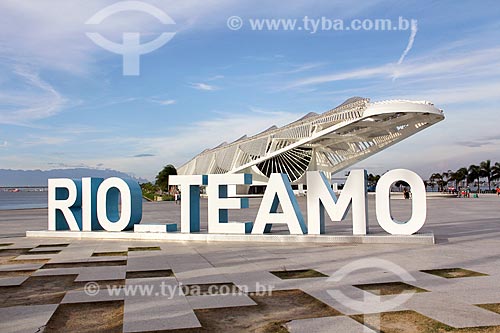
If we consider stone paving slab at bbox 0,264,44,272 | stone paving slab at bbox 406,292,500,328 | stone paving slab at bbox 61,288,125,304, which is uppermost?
stone paving slab at bbox 0,264,44,272

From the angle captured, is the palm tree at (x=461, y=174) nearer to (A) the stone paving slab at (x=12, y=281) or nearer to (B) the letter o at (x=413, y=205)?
(B) the letter o at (x=413, y=205)

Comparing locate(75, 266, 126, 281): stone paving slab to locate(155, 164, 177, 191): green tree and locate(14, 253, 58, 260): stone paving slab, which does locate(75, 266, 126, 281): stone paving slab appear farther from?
locate(155, 164, 177, 191): green tree

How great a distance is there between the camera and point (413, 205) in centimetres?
1505

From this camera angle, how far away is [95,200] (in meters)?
17.8

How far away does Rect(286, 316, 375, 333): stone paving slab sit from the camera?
6.11 meters

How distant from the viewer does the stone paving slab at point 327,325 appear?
20.0 feet

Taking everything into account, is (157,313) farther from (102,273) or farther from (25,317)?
(102,273)

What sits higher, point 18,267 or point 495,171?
point 495,171

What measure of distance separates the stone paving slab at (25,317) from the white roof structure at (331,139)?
169 feet

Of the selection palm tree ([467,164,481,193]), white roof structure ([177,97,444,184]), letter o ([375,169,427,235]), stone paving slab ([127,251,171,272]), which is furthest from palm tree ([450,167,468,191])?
stone paving slab ([127,251,171,272])

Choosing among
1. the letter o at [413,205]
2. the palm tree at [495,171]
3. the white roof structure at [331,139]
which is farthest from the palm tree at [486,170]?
the letter o at [413,205]

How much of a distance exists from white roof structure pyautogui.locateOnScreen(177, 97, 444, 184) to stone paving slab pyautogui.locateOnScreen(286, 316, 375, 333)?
50808 millimetres

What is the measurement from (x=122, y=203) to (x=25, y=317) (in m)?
10.7

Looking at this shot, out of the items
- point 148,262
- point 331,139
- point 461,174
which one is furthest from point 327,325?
point 461,174
